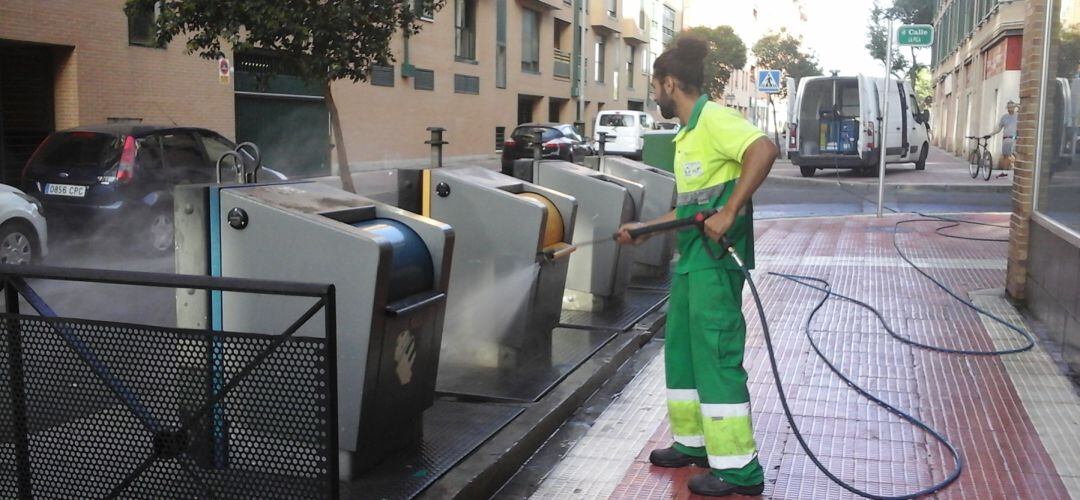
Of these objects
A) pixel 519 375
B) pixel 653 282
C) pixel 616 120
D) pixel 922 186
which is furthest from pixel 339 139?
pixel 616 120

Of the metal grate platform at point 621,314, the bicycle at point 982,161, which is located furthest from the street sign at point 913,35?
the bicycle at point 982,161

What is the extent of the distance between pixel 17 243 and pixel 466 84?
82.4 ft

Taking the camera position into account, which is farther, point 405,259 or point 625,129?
point 625,129

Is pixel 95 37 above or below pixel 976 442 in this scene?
above

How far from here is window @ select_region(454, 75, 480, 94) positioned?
3356 cm

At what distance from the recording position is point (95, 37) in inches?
722

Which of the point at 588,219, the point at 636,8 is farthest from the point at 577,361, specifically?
the point at 636,8

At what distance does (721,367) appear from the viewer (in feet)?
13.7

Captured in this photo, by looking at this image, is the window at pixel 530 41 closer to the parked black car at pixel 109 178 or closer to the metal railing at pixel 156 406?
the parked black car at pixel 109 178

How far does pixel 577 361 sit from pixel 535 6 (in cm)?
3505

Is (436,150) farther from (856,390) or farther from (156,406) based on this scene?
(156,406)

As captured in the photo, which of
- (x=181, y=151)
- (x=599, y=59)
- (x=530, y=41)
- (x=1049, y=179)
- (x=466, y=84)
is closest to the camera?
(x=1049, y=179)

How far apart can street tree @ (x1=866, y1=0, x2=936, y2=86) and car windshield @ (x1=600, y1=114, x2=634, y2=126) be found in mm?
31666

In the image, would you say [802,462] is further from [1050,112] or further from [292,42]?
[292,42]
